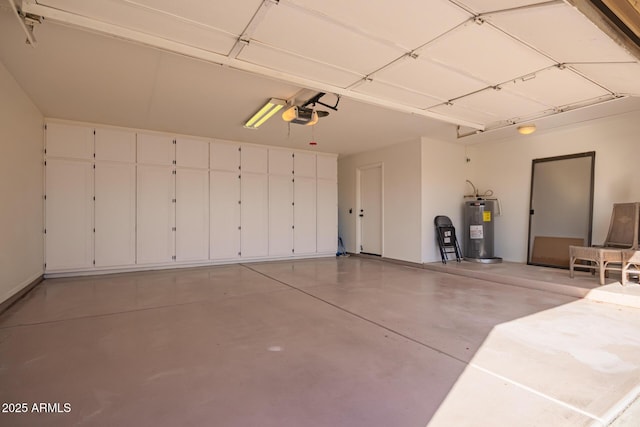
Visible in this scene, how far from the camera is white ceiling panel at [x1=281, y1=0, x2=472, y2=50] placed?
2.29 meters

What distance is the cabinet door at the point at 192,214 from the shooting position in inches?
252

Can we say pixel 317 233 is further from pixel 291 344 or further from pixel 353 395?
pixel 353 395

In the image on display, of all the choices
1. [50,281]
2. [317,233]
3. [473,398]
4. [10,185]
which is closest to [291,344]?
[473,398]

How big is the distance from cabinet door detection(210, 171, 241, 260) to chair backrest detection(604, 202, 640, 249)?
255 inches

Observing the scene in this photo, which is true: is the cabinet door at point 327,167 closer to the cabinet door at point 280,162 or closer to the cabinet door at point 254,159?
the cabinet door at point 280,162

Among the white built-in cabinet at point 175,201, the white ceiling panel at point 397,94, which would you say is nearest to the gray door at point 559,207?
the white ceiling panel at point 397,94

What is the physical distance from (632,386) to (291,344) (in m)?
2.26

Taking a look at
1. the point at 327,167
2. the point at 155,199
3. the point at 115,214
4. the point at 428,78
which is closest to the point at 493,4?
the point at 428,78

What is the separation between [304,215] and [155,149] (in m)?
3.49

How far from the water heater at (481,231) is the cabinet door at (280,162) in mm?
4099

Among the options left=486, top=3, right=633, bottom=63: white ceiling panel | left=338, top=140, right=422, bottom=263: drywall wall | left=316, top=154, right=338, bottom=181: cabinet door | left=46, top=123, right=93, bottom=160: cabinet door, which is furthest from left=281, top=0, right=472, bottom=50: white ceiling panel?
left=316, top=154, right=338, bottom=181: cabinet door

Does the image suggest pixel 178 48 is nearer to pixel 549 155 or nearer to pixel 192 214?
pixel 192 214

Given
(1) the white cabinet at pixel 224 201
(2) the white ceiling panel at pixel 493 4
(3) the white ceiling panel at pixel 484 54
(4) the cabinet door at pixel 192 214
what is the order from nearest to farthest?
1. (2) the white ceiling panel at pixel 493 4
2. (3) the white ceiling panel at pixel 484 54
3. (4) the cabinet door at pixel 192 214
4. (1) the white cabinet at pixel 224 201

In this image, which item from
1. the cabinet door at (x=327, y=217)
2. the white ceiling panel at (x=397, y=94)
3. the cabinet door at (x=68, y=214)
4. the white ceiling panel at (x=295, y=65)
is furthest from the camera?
the cabinet door at (x=327, y=217)
